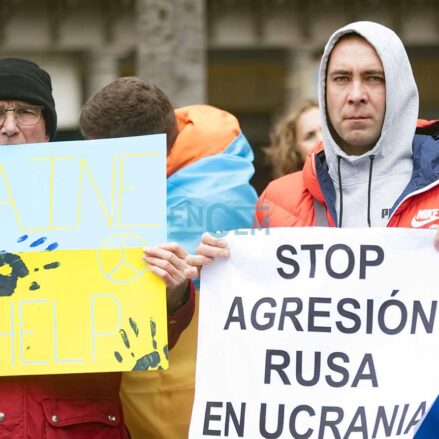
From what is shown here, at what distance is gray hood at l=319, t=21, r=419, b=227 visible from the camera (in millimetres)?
3227

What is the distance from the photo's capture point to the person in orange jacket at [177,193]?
12.1 feet

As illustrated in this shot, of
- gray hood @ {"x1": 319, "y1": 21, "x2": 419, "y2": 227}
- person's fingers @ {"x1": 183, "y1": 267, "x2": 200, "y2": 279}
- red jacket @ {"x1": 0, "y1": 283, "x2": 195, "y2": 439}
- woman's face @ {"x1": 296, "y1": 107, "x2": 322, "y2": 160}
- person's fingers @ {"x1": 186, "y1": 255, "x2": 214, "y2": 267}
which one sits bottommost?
red jacket @ {"x1": 0, "y1": 283, "x2": 195, "y2": 439}

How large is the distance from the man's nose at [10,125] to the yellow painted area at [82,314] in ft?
1.18

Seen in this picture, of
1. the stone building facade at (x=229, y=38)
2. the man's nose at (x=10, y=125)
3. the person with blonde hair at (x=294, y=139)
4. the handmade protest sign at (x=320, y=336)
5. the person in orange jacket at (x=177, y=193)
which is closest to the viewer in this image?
the handmade protest sign at (x=320, y=336)

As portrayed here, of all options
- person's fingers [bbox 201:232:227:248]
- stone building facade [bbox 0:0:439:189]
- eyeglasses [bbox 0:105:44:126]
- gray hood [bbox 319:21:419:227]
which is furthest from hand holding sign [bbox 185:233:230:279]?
stone building facade [bbox 0:0:439:189]

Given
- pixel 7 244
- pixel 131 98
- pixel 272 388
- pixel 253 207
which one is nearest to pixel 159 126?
pixel 131 98

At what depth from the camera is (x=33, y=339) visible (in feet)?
10.8

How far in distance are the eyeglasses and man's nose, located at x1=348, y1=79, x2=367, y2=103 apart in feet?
3.02

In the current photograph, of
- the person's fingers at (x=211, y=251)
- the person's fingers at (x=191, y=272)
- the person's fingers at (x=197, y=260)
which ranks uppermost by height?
the person's fingers at (x=211, y=251)

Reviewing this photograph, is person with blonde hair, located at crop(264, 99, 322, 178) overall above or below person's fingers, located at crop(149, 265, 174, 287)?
above

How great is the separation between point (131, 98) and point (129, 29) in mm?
8571

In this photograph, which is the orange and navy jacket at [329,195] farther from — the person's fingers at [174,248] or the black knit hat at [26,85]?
the black knit hat at [26,85]

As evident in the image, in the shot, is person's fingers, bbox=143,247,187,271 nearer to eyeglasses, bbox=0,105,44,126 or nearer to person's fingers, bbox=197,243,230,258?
person's fingers, bbox=197,243,230,258

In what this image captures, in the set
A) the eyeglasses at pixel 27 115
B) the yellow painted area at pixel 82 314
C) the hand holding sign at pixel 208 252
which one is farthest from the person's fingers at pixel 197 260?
the eyeglasses at pixel 27 115
